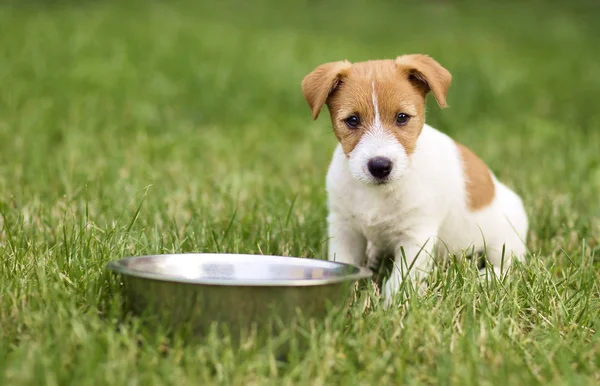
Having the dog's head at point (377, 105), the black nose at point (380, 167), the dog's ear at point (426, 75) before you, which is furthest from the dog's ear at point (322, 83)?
the black nose at point (380, 167)

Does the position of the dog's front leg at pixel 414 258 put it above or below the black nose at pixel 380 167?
below

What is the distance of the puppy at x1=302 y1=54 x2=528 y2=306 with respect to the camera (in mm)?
3822

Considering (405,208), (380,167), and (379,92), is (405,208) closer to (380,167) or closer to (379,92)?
(380,167)

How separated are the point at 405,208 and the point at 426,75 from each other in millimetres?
663

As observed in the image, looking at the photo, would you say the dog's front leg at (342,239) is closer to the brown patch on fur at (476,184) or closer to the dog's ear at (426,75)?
the brown patch on fur at (476,184)

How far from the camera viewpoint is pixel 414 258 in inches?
150

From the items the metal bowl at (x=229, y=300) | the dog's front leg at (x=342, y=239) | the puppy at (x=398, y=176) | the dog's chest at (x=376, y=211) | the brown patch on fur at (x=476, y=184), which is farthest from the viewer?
the brown patch on fur at (x=476, y=184)

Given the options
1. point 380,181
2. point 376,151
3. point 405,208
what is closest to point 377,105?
point 376,151

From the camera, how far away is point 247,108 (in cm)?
852

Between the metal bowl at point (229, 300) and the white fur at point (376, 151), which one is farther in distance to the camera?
the white fur at point (376, 151)

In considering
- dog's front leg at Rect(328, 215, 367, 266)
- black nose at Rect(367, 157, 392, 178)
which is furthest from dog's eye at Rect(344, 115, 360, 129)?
dog's front leg at Rect(328, 215, 367, 266)

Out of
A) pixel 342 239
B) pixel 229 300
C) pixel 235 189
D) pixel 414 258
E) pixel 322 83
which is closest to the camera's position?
pixel 229 300

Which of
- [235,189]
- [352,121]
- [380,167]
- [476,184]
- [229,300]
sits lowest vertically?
[229,300]

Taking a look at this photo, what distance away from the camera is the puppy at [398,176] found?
3822 millimetres
